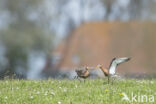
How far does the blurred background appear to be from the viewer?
148 ft

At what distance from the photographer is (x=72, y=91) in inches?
520

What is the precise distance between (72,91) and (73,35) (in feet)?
123

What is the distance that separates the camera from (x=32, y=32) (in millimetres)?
45594

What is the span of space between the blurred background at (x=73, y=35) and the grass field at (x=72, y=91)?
28.6 meters

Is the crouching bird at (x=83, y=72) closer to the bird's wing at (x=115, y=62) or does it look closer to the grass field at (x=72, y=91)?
the grass field at (x=72, y=91)

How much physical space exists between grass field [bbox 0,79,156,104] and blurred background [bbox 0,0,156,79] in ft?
93.8

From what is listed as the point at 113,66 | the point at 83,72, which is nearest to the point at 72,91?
the point at 113,66

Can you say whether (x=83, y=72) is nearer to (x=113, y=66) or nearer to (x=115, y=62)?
(x=113, y=66)

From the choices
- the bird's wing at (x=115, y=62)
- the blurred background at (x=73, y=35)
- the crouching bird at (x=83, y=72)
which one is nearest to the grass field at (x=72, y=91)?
the crouching bird at (x=83, y=72)

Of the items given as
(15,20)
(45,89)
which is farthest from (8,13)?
(45,89)

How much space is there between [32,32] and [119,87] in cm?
3198

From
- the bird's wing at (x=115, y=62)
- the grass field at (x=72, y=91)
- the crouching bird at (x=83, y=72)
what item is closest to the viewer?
the grass field at (x=72, y=91)

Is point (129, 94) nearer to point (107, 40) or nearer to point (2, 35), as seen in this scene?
point (2, 35)

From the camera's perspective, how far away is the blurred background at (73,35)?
4516 centimetres
